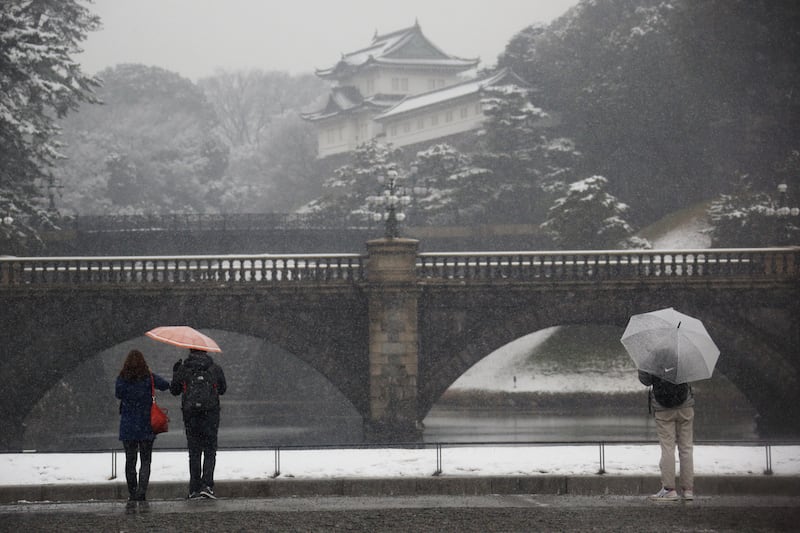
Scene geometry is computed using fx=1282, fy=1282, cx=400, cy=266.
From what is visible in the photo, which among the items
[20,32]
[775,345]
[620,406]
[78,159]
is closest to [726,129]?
[620,406]

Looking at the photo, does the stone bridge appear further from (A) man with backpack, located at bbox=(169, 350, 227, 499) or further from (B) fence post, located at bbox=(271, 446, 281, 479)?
(A) man with backpack, located at bbox=(169, 350, 227, 499)

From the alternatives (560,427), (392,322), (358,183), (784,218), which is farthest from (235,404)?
(358,183)

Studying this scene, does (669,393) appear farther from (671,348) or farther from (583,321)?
(583,321)

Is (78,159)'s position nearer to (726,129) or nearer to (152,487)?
(726,129)

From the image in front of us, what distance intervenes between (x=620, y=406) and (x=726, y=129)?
23036 mm

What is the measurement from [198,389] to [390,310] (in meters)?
19.4

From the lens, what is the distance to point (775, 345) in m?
34.6

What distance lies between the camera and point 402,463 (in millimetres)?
17250

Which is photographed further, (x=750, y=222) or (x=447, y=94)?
(x=447, y=94)

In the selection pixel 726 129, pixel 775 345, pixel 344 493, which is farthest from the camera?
pixel 726 129

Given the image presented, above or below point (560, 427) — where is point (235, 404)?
above

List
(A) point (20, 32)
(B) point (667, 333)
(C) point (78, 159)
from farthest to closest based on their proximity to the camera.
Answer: (C) point (78, 159) → (A) point (20, 32) → (B) point (667, 333)

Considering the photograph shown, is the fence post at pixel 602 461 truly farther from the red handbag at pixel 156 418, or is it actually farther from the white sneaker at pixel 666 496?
the red handbag at pixel 156 418

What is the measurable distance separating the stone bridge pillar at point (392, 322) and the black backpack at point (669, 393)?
20.0 m
